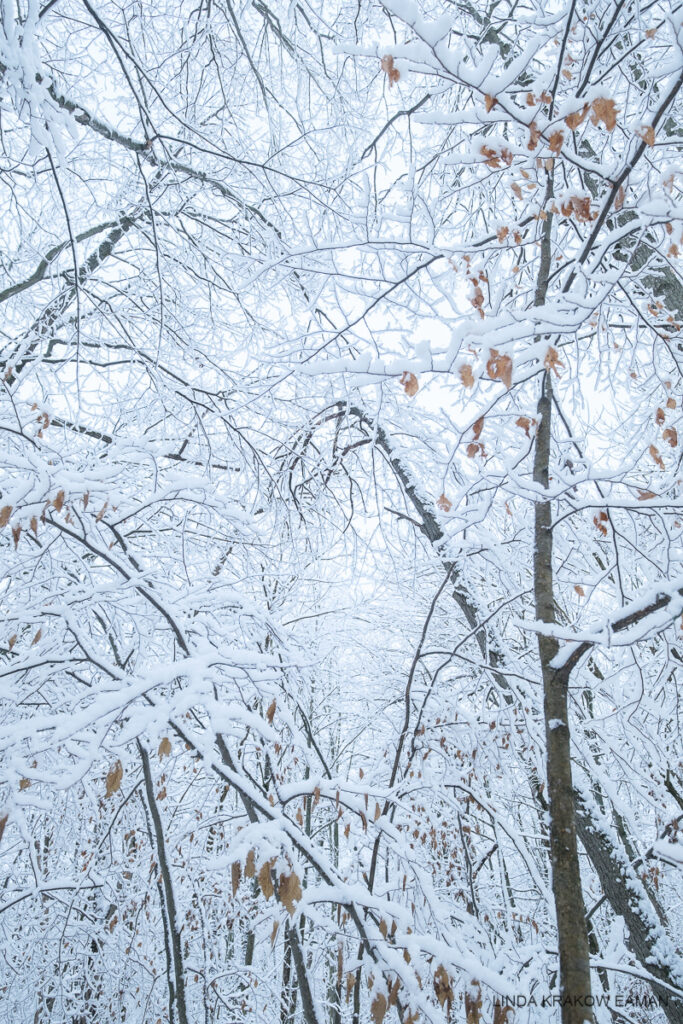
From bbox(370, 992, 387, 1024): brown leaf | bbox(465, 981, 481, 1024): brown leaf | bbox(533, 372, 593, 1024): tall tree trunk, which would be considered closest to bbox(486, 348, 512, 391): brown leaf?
bbox(533, 372, 593, 1024): tall tree trunk

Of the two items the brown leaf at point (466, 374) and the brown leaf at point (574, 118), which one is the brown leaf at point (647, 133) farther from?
the brown leaf at point (466, 374)

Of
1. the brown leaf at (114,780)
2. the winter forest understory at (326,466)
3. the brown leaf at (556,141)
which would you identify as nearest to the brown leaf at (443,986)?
the winter forest understory at (326,466)

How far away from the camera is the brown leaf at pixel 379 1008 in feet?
5.07

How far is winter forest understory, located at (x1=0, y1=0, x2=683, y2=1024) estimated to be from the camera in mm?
1681

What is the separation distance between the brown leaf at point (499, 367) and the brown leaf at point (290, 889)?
1398 millimetres

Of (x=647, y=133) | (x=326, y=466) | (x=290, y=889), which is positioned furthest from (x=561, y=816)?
(x=326, y=466)

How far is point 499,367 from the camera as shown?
1440 millimetres

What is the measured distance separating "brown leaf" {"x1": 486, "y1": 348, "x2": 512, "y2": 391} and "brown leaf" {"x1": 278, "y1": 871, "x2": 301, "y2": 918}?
140cm

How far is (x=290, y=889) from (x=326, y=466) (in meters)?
2.33

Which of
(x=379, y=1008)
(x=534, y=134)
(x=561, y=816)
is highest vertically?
(x=534, y=134)

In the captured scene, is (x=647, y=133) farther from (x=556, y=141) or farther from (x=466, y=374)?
(x=466, y=374)

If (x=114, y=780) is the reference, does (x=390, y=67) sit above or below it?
above

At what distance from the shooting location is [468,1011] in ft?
5.74

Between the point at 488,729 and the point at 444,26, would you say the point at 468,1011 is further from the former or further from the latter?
the point at 444,26
